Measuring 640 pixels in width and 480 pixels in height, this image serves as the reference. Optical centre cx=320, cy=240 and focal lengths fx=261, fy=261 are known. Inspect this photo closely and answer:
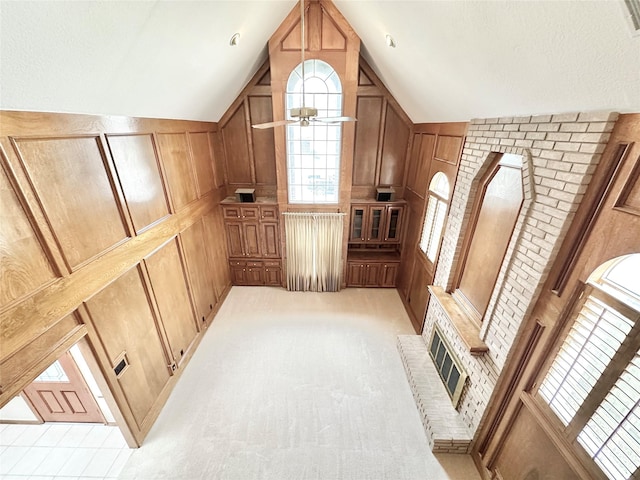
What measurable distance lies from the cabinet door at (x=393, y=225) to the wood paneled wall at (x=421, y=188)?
201mm

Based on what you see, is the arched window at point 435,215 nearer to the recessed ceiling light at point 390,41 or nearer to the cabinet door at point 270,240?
the recessed ceiling light at point 390,41

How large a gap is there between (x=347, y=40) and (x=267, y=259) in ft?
13.7

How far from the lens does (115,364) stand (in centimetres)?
262

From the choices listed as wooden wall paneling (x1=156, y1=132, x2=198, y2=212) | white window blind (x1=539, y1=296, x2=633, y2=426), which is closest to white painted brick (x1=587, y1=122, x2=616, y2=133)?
white window blind (x1=539, y1=296, x2=633, y2=426)

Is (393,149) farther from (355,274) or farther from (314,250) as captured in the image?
(355,274)

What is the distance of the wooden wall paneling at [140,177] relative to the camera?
2678 millimetres

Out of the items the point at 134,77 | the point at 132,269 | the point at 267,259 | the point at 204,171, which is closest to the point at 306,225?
the point at 267,259

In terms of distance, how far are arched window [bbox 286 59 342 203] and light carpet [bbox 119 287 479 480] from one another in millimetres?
2443

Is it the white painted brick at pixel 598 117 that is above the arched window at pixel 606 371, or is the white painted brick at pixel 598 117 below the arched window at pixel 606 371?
above

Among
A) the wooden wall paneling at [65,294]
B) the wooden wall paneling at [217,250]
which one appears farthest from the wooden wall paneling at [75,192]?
the wooden wall paneling at [217,250]

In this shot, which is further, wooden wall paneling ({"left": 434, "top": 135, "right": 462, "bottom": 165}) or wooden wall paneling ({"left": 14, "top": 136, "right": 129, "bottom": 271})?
wooden wall paneling ({"left": 434, "top": 135, "right": 462, "bottom": 165})

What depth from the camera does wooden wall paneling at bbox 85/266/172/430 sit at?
2.49 metres

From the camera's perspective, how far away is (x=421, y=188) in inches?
182

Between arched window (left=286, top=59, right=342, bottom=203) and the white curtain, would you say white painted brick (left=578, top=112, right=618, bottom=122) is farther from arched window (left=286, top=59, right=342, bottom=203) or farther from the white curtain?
the white curtain
